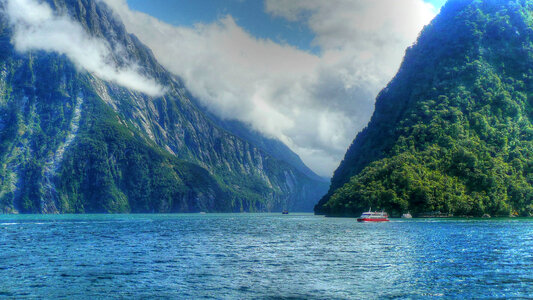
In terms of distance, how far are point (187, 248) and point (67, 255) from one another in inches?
741

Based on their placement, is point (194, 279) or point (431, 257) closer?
point (194, 279)

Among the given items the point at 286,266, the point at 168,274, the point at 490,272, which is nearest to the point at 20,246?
the point at 168,274

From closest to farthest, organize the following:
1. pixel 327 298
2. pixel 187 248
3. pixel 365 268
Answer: pixel 327 298
pixel 365 268
pixel 187 248

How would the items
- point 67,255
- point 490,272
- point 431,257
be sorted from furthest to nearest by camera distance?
1. point 67,255
2. point 431,257
3. point 490,272

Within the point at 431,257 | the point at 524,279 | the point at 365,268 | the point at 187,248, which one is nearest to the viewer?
the point at 524,279

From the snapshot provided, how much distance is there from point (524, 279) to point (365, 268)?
16.3 m

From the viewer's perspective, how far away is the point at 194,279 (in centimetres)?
4769

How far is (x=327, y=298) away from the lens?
38406mm

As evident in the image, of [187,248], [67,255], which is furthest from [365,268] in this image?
[67,255]

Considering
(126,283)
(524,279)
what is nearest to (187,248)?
(126,283)

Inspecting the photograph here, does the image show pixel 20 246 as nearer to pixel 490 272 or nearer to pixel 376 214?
pixel 490 272

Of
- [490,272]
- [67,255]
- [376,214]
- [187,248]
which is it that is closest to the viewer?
[490,272]

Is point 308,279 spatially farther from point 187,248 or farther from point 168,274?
point 187,248

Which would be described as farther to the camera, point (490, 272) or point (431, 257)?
point (431, 257)
